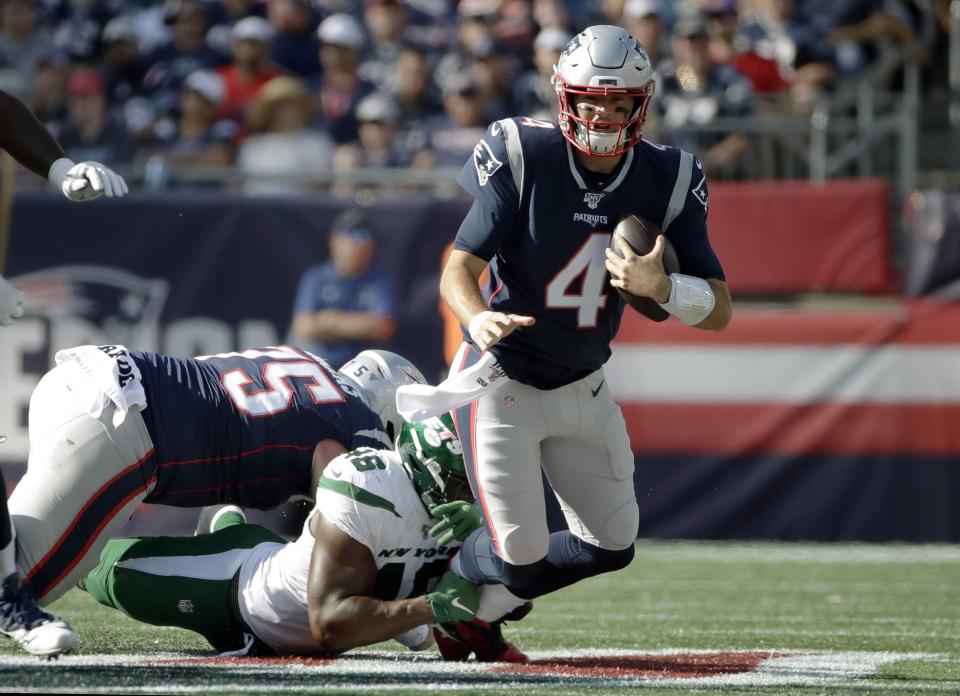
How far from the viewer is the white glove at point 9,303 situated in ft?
12.7

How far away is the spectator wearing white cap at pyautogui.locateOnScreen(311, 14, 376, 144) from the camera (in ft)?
30.3

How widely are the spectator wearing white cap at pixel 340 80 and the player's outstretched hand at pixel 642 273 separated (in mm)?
5553

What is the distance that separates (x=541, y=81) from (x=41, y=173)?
4.93 m

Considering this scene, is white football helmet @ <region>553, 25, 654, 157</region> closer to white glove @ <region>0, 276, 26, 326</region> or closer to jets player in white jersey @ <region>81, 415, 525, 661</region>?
jets player in white jersey @ <region>81, 415, 525, 661</region>

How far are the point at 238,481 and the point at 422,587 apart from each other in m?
0.66

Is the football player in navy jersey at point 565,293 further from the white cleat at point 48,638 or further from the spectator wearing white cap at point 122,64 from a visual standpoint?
the spectator wearing white cap at point 122,64

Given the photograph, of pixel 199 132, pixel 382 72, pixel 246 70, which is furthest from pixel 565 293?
pixel 246 70

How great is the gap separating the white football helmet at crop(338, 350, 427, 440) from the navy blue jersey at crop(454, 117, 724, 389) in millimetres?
916

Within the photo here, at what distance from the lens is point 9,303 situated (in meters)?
3.90

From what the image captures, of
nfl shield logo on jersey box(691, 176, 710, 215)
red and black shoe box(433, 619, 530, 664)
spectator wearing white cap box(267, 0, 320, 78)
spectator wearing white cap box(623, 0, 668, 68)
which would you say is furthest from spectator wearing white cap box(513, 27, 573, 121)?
red and black shoe box(433, 619, 530, 664)

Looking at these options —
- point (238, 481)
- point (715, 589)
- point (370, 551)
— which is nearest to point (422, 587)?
point (370, 551)

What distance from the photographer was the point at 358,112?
910 centimetres

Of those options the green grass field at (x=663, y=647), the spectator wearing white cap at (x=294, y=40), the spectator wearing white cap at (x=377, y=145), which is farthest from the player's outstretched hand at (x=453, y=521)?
the spectator wearing white cap at (x=294, y=40)

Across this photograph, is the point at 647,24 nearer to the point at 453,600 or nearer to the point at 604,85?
the point at 604,85
